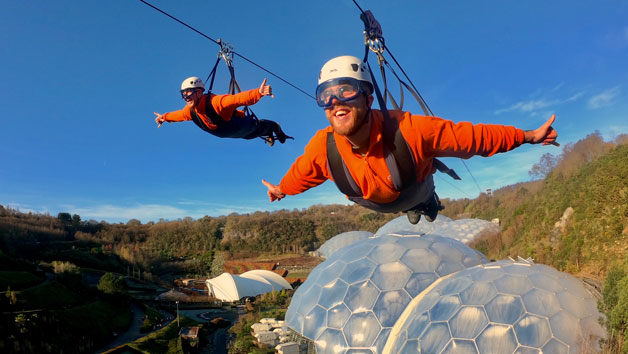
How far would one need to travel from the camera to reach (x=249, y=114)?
6.45 m

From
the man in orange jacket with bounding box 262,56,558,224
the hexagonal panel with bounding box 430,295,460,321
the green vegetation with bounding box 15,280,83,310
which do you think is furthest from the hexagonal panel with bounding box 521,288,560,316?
the green vegetation with bounding box 15,280,83,310

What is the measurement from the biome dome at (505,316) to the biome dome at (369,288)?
4.15ft

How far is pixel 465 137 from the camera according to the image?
347 cm

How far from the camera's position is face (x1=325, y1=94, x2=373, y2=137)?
345cm

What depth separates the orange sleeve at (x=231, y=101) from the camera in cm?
503

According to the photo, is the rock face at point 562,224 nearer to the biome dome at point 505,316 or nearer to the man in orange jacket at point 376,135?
the biome dome at point 505,316

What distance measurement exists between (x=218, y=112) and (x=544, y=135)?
14.5ft

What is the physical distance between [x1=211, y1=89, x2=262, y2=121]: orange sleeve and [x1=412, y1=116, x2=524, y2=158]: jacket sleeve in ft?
7.91

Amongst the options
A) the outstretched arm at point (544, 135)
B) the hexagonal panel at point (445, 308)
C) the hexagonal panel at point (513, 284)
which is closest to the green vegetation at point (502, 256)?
the hexagonal panel at point (513, 284)

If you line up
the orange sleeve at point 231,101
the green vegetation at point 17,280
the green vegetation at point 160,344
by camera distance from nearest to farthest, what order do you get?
the orange sleeve at point 231,101 → the green vegetation at point 160,344 → the green vegetation at point 17,280

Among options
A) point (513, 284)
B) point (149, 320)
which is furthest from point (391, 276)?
point (149, 320)

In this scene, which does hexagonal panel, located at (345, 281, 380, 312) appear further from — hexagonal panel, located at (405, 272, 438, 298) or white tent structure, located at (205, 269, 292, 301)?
white tent structure, located at (205, 269, 292, 301)

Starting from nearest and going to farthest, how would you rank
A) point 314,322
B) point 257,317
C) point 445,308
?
1. point 445,308
2. point 314,322
3. point 257,317

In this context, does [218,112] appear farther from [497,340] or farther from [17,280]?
[17,280]
